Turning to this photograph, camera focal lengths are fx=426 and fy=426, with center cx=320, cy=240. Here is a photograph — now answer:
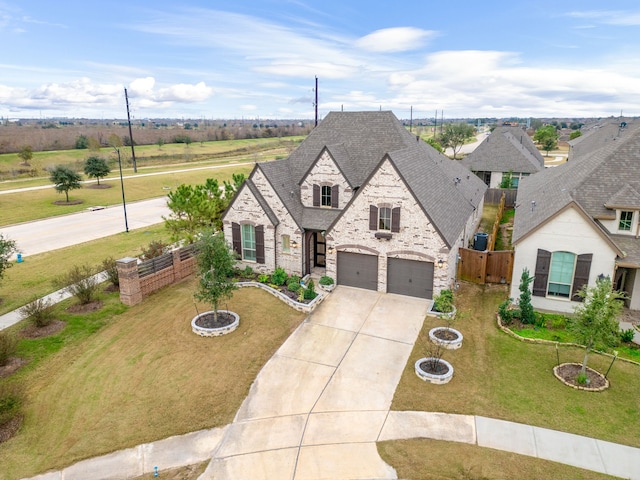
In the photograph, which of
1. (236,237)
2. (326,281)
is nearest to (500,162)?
(326,281)

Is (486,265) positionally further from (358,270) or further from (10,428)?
(10,428)

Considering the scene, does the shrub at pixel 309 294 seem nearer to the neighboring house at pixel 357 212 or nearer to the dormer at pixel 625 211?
the neighboring house at pixel 357 212

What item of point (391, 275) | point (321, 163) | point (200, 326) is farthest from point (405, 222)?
point (200, 326)

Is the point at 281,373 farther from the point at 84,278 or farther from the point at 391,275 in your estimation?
the point at 84,278

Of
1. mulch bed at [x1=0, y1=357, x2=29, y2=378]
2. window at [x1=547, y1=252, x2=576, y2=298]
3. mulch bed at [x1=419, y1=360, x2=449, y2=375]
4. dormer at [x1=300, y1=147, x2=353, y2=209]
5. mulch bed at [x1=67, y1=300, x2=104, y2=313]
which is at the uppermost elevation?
dormer at [x1=300, y1=147, x2=353, y2=209]

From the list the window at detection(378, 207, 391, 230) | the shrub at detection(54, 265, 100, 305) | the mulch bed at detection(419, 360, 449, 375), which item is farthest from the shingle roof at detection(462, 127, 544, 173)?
the shrub at detection(54, 265, 100, 305)

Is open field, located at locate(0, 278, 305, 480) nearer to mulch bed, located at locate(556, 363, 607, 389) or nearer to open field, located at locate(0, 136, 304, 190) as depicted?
mulch bed, located at locate(556, 363, 607, 389)
